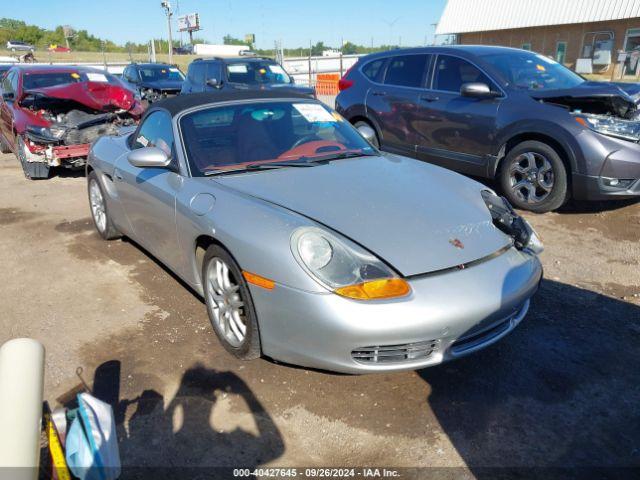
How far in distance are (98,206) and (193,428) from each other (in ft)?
10.6

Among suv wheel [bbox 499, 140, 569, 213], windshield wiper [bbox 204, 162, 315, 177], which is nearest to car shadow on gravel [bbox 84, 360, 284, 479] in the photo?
windshield wiper [bbox 204, 162, 315, 177]

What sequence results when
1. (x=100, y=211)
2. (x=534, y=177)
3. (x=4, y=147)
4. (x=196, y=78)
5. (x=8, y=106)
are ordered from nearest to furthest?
(x=100, y=211), (x=534, y=177), (x=8, y=106), (x=4, y=147), (x=196, y=78)

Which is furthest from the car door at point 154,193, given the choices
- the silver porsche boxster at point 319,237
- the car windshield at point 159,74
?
the car windshield at point 159,74

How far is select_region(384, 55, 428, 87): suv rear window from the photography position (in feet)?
22.0

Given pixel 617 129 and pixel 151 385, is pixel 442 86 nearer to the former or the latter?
pixel 617 129

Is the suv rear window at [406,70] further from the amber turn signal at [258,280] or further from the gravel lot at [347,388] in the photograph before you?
the amber turn signal at [258,280]

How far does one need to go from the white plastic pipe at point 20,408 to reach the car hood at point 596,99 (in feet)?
17.8

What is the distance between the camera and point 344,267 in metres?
2.53

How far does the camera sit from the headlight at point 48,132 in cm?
748

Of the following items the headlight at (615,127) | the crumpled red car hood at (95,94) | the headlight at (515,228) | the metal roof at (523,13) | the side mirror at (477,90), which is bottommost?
the headlight at (515,228)

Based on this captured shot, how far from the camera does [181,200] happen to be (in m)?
3.30

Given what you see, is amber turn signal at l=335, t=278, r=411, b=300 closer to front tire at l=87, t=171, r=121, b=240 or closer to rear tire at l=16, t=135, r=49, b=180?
front tire at l=87, t=171, r=121, b=240

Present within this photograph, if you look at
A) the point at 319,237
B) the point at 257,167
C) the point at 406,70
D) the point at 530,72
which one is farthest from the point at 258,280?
the point at 406,70

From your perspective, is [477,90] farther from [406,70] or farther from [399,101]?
[406,70]
